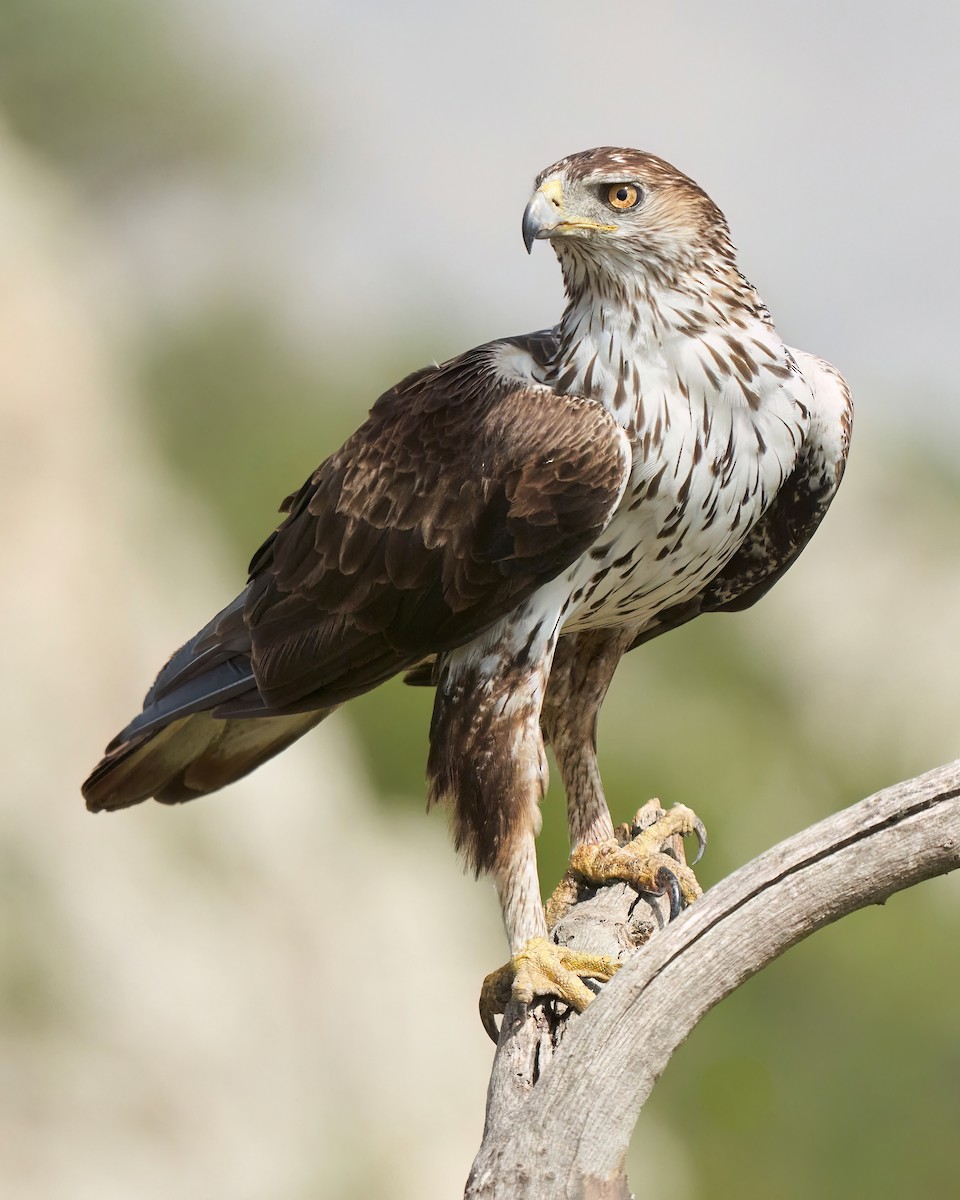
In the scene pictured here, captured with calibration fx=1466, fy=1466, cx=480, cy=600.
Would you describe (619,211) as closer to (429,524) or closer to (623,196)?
(623,196)

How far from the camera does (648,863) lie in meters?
4.35

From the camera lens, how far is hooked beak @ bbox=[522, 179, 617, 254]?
3.72 meters

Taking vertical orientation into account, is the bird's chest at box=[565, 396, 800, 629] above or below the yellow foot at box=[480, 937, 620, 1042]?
above

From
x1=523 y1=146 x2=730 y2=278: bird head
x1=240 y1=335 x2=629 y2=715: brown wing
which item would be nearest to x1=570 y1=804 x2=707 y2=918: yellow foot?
x1=240 y1=335 x2=629 y2=715: brown wing

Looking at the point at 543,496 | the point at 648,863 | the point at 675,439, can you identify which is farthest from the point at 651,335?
the point at 648,863

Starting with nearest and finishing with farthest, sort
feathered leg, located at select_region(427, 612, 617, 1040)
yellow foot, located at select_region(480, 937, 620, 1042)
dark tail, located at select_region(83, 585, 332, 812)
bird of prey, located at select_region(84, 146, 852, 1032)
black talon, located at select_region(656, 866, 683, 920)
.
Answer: yellow foot, located at select_region(480, 937, 620, 1042)
bird of prey, located at select_region(84, 146, 852, 1032)
feathered leg, located at select_region(427, 612, 617, 1040)
black talon, located at select_region(656, 866, 683, 920)
dark tail, located at select_region(83, 585, 332, 812)

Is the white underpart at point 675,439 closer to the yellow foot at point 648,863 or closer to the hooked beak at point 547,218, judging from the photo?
the hooked beak at point 547,218

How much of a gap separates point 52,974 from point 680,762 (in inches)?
182

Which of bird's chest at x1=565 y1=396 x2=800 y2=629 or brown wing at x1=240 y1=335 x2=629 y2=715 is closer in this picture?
brown wing at x1=240 y1=335 x2=629 y2=715

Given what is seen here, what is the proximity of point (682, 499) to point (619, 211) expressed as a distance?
2.52 ft

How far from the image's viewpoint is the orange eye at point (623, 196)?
150 inches

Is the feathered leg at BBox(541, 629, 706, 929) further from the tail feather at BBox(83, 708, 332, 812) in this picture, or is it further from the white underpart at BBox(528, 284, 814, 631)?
the tail feather at BBox(83, 708, 332, 812)

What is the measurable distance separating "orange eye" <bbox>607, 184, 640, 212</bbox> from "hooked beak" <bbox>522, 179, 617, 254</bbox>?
76 mm

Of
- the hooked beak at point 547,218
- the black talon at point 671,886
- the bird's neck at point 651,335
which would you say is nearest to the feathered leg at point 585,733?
the black talon at point 671,886
